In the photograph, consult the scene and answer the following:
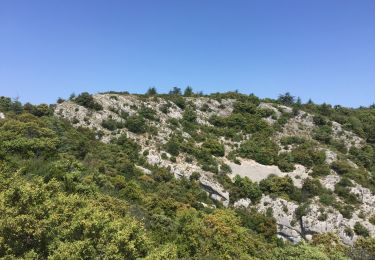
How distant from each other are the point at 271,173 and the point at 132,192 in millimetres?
33811

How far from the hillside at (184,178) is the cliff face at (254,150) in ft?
0.92

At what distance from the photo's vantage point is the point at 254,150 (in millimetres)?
83500

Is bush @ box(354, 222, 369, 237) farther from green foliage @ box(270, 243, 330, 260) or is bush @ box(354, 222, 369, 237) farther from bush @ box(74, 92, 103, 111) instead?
bush @ box(74, 92, 103, 111)

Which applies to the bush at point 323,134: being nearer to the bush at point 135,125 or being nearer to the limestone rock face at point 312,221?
the limestone rock face at point 312,221

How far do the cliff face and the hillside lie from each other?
280 millimetres

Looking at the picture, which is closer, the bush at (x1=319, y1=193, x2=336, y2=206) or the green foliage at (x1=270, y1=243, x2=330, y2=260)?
the green foliage at (x1=270, y1=243, x2=330, y2=260)

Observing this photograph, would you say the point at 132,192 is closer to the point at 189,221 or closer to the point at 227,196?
the point at 189,221

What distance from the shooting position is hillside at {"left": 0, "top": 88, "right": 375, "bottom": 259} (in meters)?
24.3

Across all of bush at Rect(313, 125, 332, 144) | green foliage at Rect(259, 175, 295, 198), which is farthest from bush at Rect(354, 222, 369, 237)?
bush at Rect(313, 125, 332, 144)

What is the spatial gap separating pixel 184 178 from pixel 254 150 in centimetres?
2079

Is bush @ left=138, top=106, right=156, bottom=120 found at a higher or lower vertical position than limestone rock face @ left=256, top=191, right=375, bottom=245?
higher

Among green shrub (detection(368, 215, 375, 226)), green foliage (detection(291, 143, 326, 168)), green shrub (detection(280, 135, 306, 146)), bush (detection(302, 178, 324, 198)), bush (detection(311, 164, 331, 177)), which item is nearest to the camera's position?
green shrub (detection(368, 215, 375, 226))

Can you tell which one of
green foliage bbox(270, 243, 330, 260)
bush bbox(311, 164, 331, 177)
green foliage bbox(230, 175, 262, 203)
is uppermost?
bush bbox(311, 164, 331, 177)

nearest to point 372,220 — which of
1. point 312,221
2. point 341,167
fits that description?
point 312,221
